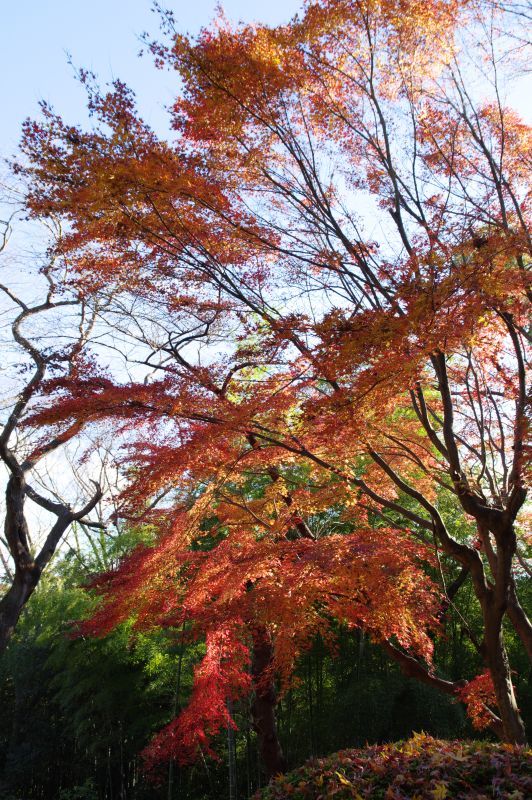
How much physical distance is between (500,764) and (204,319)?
5414 millimetres

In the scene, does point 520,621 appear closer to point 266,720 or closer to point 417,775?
point 417,775

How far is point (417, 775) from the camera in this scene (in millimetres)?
3523

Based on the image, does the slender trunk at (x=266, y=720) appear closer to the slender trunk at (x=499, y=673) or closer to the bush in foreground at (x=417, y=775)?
the slender trunk at (x=499, y=673)

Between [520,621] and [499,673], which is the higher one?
[520,621]

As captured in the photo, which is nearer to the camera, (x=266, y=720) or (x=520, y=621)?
(x=520, y=621)

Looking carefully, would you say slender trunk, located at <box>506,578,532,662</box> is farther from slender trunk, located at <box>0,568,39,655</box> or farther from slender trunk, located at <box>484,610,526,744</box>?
slender trunk, located at <box>0,568,39,655</box>

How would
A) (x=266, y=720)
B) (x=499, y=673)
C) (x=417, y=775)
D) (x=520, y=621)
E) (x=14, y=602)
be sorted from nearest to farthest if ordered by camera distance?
(x=417, y=775) < (x=499, y=673) < (x=520, y=621) < (x=14, y=602) < (x=266, y=720)

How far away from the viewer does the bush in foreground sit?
3.27m

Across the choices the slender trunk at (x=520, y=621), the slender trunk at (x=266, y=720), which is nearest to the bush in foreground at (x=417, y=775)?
the slender trunk at (x=520, y=621)

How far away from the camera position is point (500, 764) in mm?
3477

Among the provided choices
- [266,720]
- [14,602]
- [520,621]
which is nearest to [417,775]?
[520,621]

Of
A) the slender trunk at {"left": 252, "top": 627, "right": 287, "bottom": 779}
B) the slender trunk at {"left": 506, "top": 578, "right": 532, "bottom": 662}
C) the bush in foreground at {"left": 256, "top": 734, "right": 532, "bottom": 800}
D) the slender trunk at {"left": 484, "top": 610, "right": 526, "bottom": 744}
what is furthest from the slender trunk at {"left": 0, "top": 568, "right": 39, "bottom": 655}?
the slender trunk at {"left": 506, "top": 578, "right": 532, "bottom": 662}

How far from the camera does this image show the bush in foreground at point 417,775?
327 centimetres

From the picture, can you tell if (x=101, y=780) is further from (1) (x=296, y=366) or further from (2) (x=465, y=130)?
(2) (x=465, y=130)
